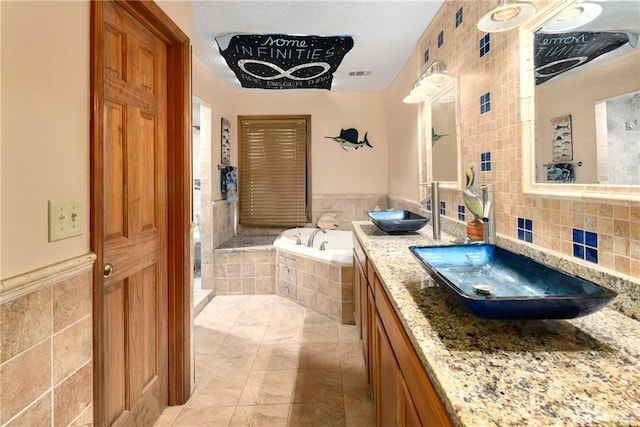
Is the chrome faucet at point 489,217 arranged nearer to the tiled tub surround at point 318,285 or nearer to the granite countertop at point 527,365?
the granite countertop at point 527,365

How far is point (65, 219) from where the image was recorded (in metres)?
1.00

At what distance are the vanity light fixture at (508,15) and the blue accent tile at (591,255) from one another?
906 millimetres

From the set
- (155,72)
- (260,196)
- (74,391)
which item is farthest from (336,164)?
(74,391)

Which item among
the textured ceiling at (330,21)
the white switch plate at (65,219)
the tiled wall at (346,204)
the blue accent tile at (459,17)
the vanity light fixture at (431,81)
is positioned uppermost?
the textured ceiling at (330,21)

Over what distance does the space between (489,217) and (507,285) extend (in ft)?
1.50

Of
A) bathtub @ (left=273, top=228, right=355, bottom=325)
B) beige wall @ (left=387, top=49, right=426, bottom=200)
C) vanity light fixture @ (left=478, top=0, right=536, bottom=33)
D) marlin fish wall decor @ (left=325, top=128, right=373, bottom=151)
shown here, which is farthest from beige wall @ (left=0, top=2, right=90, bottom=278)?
marlin fish wall decor @ (left=325, top=128, right=373, bottom=151)

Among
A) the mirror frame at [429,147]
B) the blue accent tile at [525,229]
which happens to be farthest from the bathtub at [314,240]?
the blue accent tile at [525,229]

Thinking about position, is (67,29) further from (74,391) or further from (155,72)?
(74,391)

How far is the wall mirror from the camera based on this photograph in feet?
7.14

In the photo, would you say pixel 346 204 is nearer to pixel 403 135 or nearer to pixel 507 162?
pixel 403 135

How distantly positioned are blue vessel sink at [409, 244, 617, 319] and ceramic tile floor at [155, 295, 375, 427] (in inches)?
41.3

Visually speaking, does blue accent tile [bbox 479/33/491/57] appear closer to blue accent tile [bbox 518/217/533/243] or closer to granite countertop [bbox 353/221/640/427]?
blue accent tile [bbox 518/217/533/243]

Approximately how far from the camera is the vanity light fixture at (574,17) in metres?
1.03

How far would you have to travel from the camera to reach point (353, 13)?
241 cm
